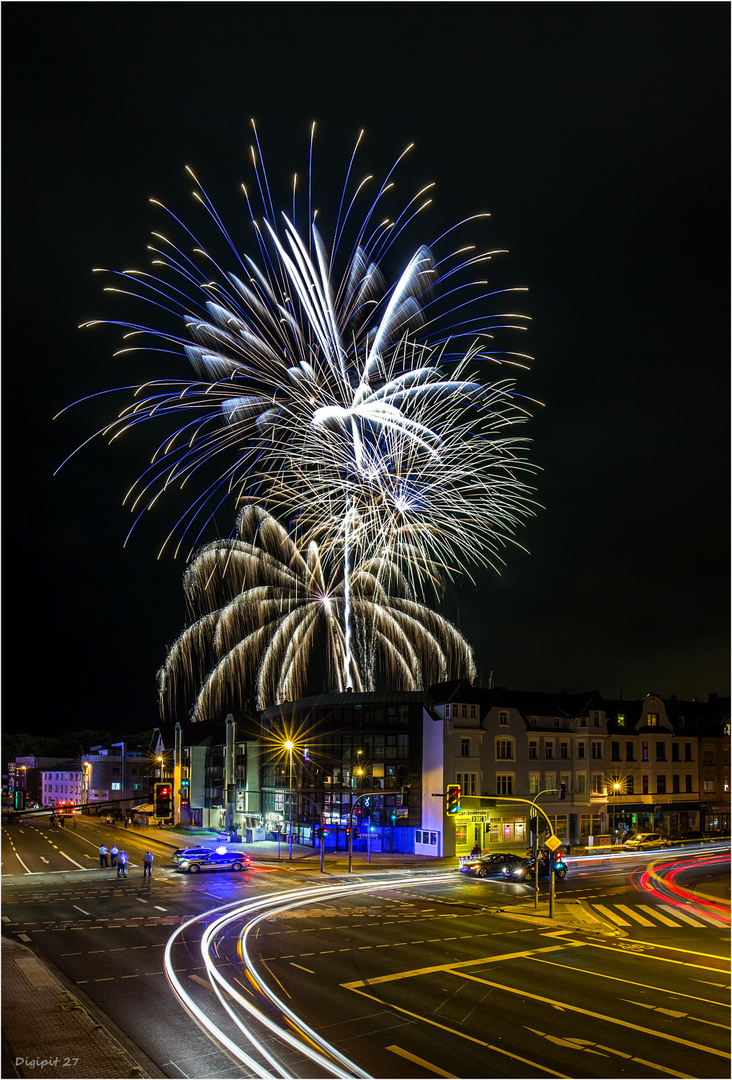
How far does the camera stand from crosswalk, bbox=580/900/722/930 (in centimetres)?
3103

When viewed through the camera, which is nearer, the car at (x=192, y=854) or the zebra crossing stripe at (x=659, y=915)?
the zebra crossing stripe at (x=659, y=915)

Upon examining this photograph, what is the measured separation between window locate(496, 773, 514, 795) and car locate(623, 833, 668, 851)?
985 cm

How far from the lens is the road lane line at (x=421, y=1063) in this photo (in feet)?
49.2

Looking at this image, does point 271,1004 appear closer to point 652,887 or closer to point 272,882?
point 272,882

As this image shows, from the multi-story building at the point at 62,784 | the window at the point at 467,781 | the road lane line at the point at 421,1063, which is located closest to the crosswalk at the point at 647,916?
the road lane line at the point at 421,1063

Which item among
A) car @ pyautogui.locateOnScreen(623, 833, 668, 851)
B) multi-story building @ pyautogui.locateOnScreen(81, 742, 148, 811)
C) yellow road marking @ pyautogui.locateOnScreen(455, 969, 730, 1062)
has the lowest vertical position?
multi-story building @ pyautogui.locateOnScreen(81, 742, 148, 811)

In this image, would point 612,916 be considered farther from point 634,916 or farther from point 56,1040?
point 56,1040

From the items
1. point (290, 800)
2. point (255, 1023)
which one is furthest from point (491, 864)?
point (255, 1023)

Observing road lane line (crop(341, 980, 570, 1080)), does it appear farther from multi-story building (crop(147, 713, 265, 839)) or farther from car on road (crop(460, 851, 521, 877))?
multi-story building (crop(147, 713, 265, 839))

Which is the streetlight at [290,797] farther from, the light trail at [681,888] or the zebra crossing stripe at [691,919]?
the zebra crossing stripe at [691,919]

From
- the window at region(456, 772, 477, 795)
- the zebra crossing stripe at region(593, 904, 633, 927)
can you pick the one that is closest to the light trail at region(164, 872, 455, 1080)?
the zebra crossing stripe at region(593, 904, 633, 927)

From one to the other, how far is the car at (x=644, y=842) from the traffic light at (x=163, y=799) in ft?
135

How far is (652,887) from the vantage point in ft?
135

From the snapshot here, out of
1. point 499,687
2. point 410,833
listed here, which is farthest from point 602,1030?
point 499,687
